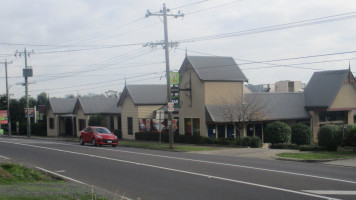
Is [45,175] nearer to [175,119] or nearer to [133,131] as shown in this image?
[175,119]

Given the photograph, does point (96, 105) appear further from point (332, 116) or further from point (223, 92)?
point (332, 116)

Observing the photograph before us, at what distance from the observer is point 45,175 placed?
15.4 m

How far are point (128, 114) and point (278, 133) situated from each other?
18344mm

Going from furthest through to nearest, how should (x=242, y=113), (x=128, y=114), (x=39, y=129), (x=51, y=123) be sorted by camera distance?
1. (x=39, y=129)
2. (x=51, y=123)
3. (x=128, y=114)
4. (x=242, y=113)

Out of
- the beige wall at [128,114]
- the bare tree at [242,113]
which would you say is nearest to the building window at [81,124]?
the beige wall at [128,114]

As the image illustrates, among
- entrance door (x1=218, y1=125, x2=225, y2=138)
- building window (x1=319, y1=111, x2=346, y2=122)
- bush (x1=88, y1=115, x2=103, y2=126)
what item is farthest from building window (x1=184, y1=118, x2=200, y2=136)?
bush (x1=88, y1=115, x2=103, y2=126)

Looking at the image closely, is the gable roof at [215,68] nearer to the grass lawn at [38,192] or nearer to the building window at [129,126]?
the building window at [129,126]

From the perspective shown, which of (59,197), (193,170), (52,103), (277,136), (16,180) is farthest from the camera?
(52,103)

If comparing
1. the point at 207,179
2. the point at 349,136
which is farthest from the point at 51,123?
the point at 207,179

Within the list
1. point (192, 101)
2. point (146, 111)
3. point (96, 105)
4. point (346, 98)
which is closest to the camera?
point (192, 101)

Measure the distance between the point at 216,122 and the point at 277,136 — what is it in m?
4.81

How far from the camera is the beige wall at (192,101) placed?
35.3m

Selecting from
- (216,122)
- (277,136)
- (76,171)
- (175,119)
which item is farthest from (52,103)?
(76,171)

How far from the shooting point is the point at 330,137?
80.1ft
